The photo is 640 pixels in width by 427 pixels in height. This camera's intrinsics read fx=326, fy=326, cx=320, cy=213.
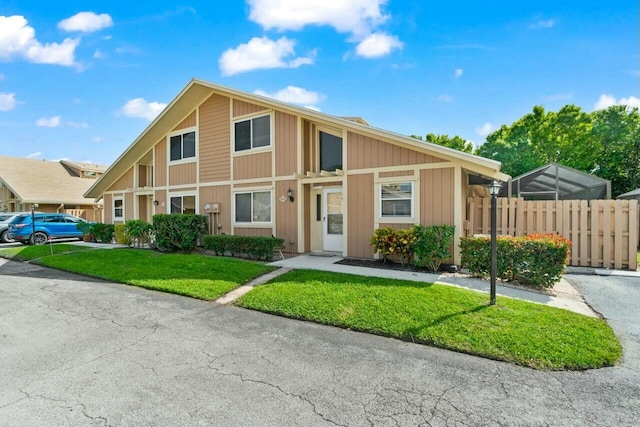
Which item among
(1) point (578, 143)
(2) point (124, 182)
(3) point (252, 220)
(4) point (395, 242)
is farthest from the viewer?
(1) point (578, 143)

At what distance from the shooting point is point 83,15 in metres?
9.95

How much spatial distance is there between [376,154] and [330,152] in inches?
77.4

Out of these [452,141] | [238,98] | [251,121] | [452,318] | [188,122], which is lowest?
[452,318]

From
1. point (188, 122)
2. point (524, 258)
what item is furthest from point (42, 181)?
point (524, 258)

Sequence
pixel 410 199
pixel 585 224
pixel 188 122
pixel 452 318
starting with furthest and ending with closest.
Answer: pixel 188 122
pixel 410 199
pixel 585 224
pixel 452 318

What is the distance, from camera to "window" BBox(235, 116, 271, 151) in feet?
39.5

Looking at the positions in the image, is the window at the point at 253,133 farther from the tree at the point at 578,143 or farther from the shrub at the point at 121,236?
the tree at the point at 578,143

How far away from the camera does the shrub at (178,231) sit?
1175 centimetres

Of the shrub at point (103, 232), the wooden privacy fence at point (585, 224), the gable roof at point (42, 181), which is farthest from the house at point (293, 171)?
the gable roof at point (42, 181)

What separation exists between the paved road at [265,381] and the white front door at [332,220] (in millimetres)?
5972

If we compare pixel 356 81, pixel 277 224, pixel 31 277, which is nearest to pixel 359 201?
pixel 277 224

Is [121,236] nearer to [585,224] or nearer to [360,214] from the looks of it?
[360,214]

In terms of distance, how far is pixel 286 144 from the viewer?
11.4 m

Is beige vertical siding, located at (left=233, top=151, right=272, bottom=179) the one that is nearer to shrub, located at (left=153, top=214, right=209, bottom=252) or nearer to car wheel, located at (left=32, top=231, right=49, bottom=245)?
shrub, located at (left=153, top=214, right=209, bottom=252)
